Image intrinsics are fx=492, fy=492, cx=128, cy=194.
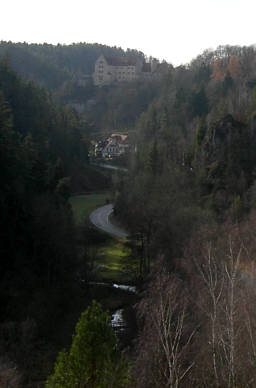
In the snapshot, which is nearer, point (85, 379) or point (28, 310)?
point (85, 379)

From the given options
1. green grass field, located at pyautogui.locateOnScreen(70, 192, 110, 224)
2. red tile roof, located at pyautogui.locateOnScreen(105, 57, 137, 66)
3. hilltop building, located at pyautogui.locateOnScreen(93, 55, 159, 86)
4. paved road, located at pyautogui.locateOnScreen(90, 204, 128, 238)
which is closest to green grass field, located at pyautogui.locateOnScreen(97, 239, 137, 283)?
paved road, located at pyautogui.locateOnScreen(90, 204, 128, 238)

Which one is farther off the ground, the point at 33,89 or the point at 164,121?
the point at 33,89

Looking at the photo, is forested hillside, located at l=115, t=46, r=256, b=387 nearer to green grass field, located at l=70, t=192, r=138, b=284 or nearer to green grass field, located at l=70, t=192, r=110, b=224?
green grass field, located at l=70, t=192, r=138, b=284

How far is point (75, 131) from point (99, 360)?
2106 inches

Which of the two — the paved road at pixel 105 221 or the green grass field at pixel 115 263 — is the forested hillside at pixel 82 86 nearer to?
the paved road at pixel 105 221

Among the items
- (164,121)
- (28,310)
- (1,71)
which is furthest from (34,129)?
(28,310)

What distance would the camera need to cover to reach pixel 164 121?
5134 centimetres

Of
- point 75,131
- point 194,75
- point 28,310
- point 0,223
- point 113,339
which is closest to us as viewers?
point 113,339

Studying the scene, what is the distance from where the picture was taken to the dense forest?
8.60 metres

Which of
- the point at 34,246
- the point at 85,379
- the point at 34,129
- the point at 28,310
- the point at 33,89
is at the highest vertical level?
the point at 33,89

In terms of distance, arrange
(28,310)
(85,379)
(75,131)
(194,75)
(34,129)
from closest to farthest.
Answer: (85,379)
(28,310)
(34,129)
(75,131)
(194,75)

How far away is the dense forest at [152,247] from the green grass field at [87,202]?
240 centimetres

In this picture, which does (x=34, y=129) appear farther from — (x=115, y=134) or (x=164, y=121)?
(x=115, y=134)

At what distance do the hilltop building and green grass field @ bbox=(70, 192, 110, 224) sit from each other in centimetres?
5531
